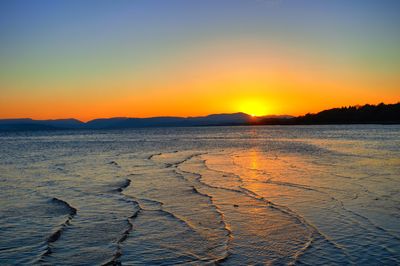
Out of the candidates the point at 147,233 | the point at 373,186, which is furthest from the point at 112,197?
the point at 373,186

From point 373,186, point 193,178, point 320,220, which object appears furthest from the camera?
point 193,178

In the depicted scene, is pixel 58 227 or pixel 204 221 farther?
pixel 204 221

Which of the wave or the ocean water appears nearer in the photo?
the ocean water

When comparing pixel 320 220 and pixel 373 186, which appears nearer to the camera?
pixel 320 220

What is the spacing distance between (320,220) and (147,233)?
17.1 ft

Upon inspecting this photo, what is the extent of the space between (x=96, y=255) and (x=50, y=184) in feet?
40.9

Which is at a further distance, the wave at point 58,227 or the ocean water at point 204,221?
the wave at point 58,227

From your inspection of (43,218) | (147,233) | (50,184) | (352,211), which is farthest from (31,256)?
(50,184)

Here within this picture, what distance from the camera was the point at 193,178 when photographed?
70.4 feet

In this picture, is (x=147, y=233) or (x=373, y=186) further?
(x=373, y=186)

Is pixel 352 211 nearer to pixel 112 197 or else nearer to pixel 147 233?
pixel 147 233

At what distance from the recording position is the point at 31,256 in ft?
28.2

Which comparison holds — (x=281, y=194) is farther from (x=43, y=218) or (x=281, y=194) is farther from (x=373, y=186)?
(x=43, y=218)

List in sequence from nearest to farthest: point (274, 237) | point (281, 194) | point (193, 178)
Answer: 1. point (274, 237)
2. point (281, 194)
3. point (193, 178)
